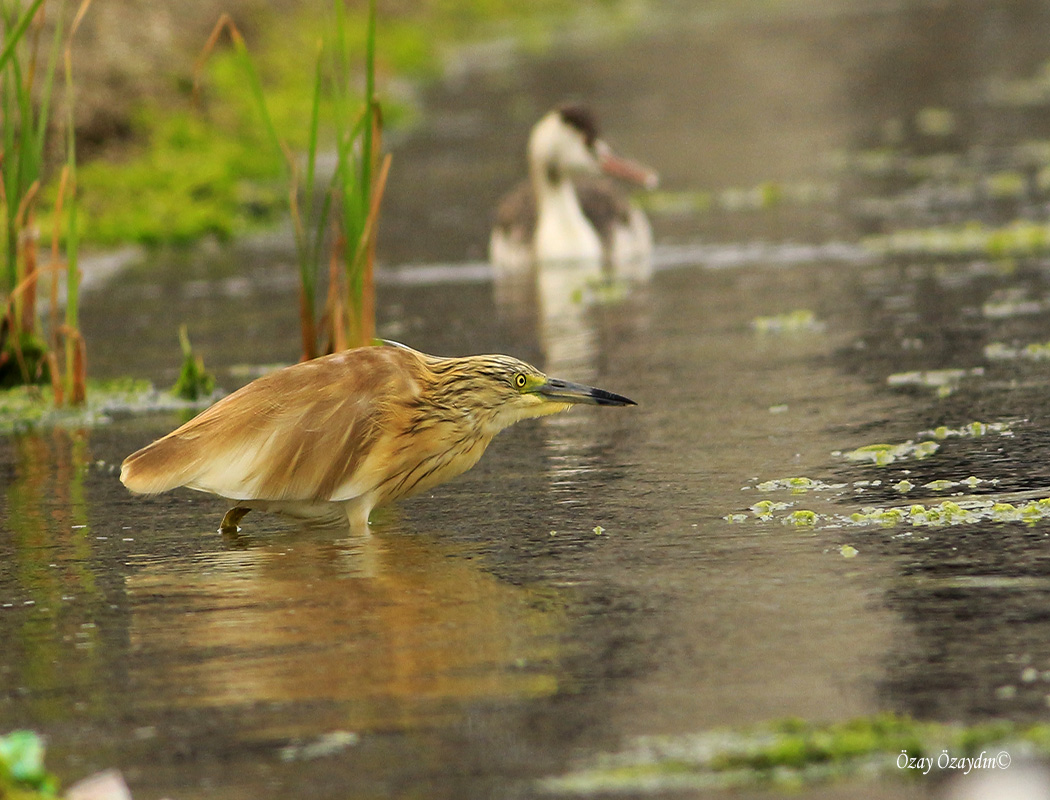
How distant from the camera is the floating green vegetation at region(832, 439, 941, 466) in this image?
7223 mm

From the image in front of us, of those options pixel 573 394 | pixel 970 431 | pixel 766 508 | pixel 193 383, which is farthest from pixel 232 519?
pixel 970 431

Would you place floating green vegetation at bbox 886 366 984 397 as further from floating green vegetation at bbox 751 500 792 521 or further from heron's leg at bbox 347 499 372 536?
heron's leg at bbox 347 499 372 536

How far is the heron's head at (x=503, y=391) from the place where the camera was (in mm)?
6738

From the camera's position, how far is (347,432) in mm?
6527

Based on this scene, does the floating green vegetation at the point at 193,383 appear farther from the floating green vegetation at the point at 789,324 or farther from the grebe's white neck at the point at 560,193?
the grebe's white neck at the point at 560,193

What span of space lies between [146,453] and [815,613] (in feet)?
8.37

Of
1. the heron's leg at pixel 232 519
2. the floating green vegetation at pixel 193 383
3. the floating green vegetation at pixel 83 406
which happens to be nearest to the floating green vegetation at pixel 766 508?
the heron's leg at pixel 232 519

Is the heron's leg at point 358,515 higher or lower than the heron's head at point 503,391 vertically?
lower

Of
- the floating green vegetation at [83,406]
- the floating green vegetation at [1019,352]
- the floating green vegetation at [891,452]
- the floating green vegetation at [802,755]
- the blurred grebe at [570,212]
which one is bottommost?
the floating green vegetation at [802,755]

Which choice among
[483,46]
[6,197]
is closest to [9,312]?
[6,197]

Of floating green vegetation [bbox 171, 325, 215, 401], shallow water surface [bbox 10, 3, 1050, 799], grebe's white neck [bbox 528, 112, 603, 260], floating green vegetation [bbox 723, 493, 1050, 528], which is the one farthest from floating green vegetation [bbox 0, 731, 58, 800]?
grebe's white neck [bbox 528, 112, 603, 260]

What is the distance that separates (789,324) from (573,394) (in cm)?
417

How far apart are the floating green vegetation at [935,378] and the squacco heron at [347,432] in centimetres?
242

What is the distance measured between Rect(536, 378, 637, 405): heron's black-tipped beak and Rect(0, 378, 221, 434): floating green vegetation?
2853 millimetres
